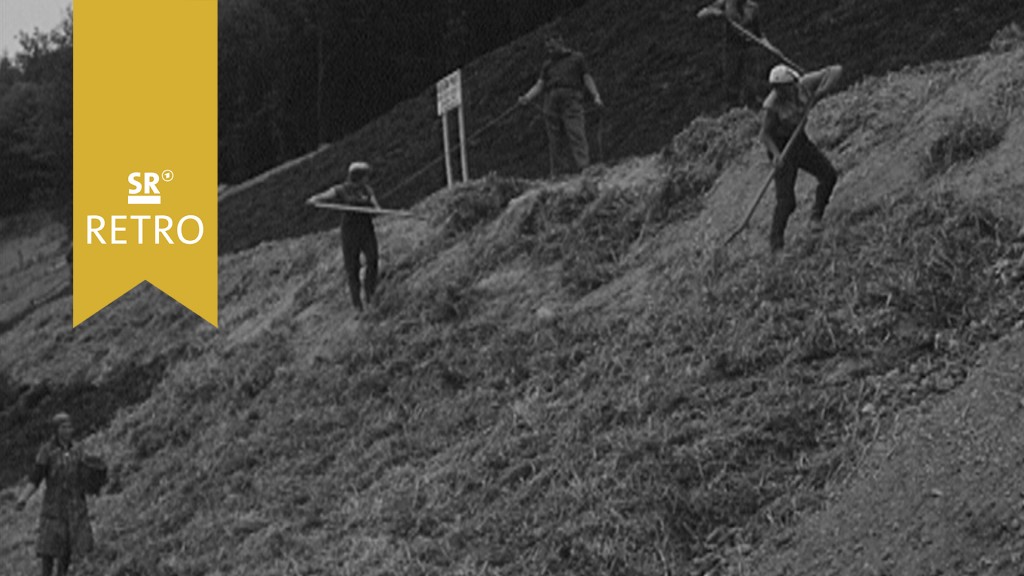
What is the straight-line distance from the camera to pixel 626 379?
11.1 metres

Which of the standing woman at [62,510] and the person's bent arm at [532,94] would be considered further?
the person's bent arm at [532,94]

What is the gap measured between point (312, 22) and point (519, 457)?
4137cm

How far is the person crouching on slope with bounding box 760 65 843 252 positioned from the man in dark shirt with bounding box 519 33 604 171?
5016 mm

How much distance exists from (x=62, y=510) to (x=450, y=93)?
7.41 metres

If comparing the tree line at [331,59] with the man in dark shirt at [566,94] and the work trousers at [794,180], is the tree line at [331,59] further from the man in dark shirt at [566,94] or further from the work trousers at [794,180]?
the work trousers at [794,180]

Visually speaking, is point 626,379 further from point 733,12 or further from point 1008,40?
point 733,12

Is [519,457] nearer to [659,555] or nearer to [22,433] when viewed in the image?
[659,555]

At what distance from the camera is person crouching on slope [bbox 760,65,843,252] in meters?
11.4

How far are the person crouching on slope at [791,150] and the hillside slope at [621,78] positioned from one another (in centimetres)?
609

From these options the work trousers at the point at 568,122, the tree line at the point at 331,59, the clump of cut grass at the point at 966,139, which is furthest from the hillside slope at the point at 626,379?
the tree line at the point at 331,59

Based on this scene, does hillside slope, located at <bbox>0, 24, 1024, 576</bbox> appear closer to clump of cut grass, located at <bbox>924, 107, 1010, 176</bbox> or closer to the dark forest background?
clump of cut grass, located at <bbox>924, 107, 1010, 176</bbox>

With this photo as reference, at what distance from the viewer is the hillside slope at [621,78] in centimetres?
2014

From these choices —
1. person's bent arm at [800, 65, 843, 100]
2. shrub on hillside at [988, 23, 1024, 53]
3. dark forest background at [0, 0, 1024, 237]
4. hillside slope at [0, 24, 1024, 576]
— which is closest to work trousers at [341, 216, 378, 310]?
hillside slope at [0, 24, 1024, 576]

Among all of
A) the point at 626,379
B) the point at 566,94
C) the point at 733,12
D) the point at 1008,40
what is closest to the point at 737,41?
the point at 733,12
